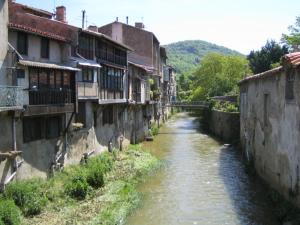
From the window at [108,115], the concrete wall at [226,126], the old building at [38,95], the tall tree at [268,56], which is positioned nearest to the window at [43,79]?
the old building at [38,95]

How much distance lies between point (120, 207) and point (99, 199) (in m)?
1.64

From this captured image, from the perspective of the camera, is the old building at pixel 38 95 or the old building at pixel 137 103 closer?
the old building at pixel 38 95

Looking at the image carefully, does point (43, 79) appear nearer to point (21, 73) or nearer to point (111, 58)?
point (21, 73)

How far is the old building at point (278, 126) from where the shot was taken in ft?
63.4

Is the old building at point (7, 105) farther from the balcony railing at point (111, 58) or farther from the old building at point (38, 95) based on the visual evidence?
the balcony railing at point (111, 58)

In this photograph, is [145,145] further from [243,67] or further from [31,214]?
[243,67]

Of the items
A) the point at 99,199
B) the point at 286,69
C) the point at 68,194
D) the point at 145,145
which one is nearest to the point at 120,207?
the point at 99,199

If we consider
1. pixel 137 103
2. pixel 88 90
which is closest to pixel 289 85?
pixel 88 90

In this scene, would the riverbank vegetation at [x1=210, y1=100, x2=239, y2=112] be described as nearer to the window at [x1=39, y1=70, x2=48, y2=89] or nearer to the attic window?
the attic window

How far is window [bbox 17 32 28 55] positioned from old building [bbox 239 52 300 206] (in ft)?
43.3

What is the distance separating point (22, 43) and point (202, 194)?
520 inches

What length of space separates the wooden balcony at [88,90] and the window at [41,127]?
318 centimetres

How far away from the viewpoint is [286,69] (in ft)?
67.2

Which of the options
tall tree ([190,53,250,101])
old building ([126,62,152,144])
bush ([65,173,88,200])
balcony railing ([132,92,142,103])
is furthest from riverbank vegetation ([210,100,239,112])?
bush ([65,173,88,200])
